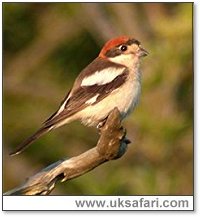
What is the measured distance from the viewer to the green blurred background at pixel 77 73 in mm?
8664

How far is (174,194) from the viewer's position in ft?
26.1

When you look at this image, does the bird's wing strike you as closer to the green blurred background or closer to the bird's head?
the bird's head

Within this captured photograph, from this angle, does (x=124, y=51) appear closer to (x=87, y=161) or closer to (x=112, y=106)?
(x=112, y=106)

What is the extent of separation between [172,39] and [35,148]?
76.2 inches

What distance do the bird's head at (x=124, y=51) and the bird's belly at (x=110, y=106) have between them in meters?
0.32

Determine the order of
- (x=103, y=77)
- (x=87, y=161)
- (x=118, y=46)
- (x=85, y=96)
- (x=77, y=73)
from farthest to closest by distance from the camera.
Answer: (x=77, y=73) < (x=118, y=46) < (x=103, y=77) < (x=85, y=96) < (x=87, y=161)

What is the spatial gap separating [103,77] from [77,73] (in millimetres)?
2441

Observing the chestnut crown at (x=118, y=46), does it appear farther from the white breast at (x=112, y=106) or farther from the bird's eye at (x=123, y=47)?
the white breast at (x=112, y=106)

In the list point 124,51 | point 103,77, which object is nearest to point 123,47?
point 124,51

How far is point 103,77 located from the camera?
726cm

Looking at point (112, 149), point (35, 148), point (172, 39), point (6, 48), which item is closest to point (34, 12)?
point (6, 48)

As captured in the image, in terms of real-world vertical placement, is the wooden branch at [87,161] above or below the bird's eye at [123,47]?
below

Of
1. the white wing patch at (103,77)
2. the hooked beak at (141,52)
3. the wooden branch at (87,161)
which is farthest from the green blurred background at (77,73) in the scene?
the wooden branch at (87,161)

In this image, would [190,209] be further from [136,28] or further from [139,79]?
[136,28]
